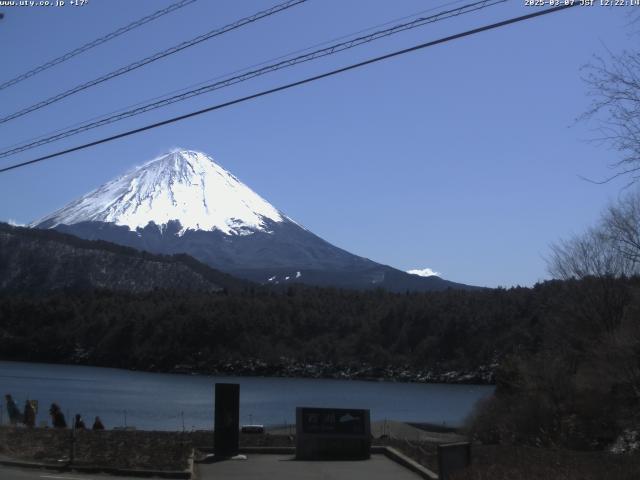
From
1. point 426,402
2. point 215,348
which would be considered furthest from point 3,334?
point 426,402

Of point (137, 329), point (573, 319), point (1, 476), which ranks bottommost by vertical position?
point (1, 476)

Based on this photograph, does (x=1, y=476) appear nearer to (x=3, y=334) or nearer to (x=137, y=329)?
(x=137, y=329)

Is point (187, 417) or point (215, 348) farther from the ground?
point (215, 348)

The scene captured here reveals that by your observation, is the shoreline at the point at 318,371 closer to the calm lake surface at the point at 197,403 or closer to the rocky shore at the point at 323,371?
the rocky shore at the point at 323,371

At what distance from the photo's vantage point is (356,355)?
549 feet

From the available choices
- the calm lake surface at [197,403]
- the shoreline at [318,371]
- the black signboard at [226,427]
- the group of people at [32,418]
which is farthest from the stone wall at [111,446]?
the shoreline at [318,371]

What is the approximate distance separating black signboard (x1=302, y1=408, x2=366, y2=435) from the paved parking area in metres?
0.83

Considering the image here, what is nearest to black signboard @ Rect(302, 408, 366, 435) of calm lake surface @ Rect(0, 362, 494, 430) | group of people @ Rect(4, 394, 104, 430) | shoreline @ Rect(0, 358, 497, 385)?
group of people @ Rect(4, 394, 104, 430)

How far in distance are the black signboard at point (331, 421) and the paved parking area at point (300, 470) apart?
2.72ft

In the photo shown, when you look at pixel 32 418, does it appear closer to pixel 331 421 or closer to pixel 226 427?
pixel 226 427

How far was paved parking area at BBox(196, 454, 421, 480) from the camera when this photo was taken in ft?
57.3

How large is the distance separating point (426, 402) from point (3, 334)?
370ft

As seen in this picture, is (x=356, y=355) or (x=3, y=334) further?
(x=3, y=334)

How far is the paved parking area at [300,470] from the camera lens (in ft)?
57.3
